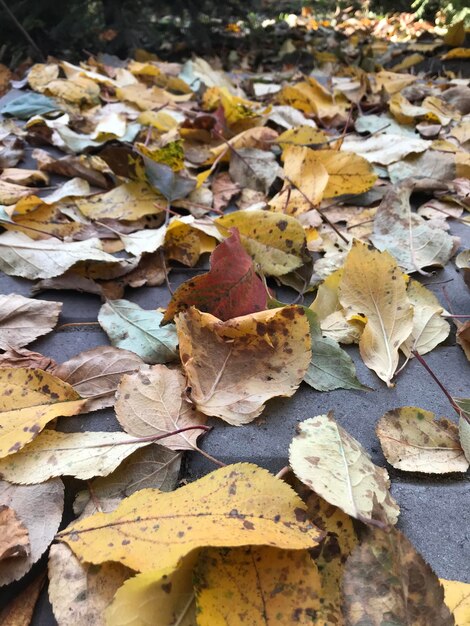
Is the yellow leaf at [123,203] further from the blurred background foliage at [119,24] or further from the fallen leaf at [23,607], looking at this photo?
the blurred background foliage at [119,24]

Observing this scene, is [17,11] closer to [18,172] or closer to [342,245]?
[18,172]

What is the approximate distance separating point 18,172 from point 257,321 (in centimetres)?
89

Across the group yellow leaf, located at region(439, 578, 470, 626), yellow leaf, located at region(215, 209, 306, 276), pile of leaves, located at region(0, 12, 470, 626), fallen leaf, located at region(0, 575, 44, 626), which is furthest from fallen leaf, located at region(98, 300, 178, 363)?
yellow leaf, located at region(439, 578, 470, 626)

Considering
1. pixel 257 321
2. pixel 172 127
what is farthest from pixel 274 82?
pixel 257 321

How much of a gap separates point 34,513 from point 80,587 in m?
0.11

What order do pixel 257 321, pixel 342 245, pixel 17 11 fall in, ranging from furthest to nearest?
pixel 17 11, pixel 342 245, pixel 257 321

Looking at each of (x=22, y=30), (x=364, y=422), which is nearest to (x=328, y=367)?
(x=364, y=422)

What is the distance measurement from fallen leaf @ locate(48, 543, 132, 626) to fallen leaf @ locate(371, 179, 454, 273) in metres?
0.72

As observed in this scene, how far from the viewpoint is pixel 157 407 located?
0.64 metres

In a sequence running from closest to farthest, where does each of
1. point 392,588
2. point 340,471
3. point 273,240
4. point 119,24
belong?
point 392,588 < point 340,471 < point 273,240 < point 119,24

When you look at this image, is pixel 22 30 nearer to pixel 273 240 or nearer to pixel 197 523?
pixel 273 240

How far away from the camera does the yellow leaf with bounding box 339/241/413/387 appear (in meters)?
0.74

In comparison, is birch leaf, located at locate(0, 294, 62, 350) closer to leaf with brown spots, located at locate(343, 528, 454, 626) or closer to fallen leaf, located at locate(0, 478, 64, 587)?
fallen leaf, located at locate(0, 478, 64, 587)

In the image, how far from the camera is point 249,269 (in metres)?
0.74
